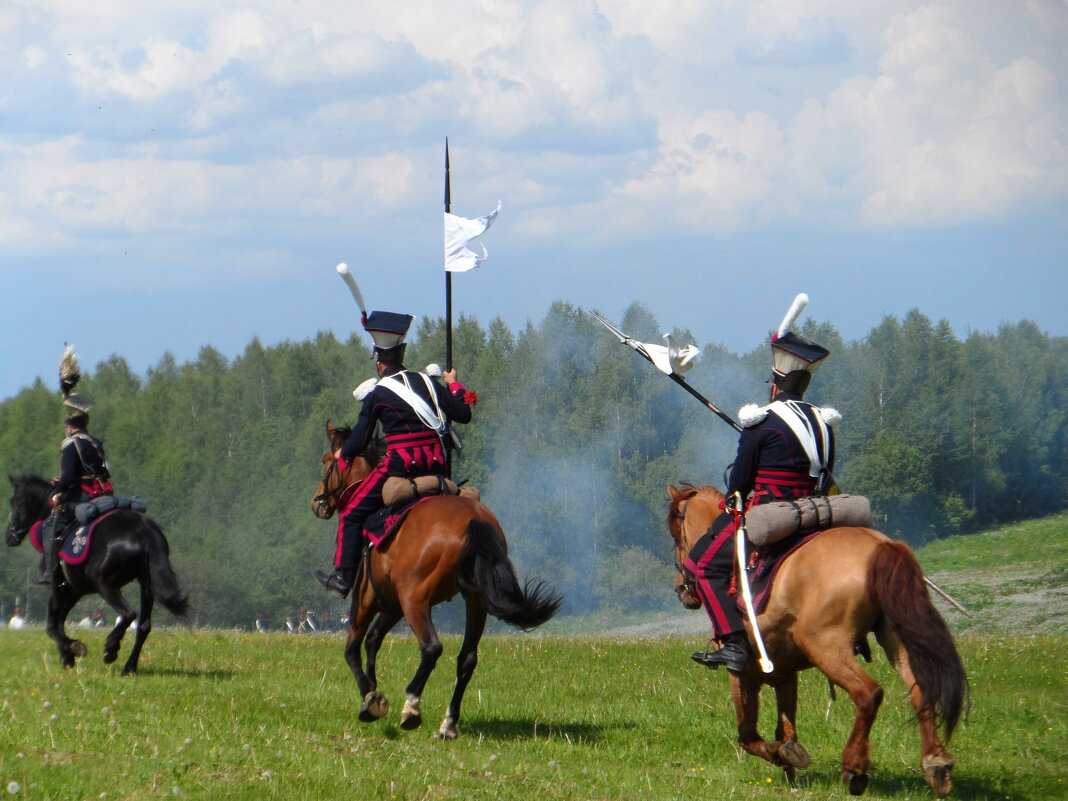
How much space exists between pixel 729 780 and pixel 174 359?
85.5 metres

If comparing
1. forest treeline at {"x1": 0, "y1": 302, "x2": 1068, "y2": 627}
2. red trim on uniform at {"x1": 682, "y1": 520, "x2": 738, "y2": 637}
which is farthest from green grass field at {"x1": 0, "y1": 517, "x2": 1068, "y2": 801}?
forest treeline at {"x1": 0, "y1": 302, "x2": 1068, "y2": 627}

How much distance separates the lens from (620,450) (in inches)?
2479

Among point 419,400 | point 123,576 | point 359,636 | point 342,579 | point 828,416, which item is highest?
point 419,400

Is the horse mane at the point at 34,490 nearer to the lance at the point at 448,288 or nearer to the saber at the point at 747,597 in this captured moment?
the lance at the point at 448,288

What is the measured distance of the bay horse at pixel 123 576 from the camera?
1348 cm

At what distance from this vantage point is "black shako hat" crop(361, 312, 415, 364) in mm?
11711

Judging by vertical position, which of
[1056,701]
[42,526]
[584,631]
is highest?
[42,526]

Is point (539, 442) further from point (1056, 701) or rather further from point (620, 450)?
point (1056, 701)

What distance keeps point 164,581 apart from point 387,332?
378 cm

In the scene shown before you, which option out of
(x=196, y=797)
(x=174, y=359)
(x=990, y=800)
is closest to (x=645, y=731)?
(x=990, y=800)

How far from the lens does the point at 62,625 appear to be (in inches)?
575

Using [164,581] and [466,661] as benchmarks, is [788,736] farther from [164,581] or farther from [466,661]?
[164,581]

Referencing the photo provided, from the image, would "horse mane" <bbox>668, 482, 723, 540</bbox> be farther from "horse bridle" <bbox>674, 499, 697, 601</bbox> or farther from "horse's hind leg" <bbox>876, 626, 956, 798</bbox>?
"horse's hind leg" <bbox>876, 626, 956, 798</bbox>

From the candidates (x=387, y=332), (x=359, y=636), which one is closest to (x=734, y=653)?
(x=359, y=636)
